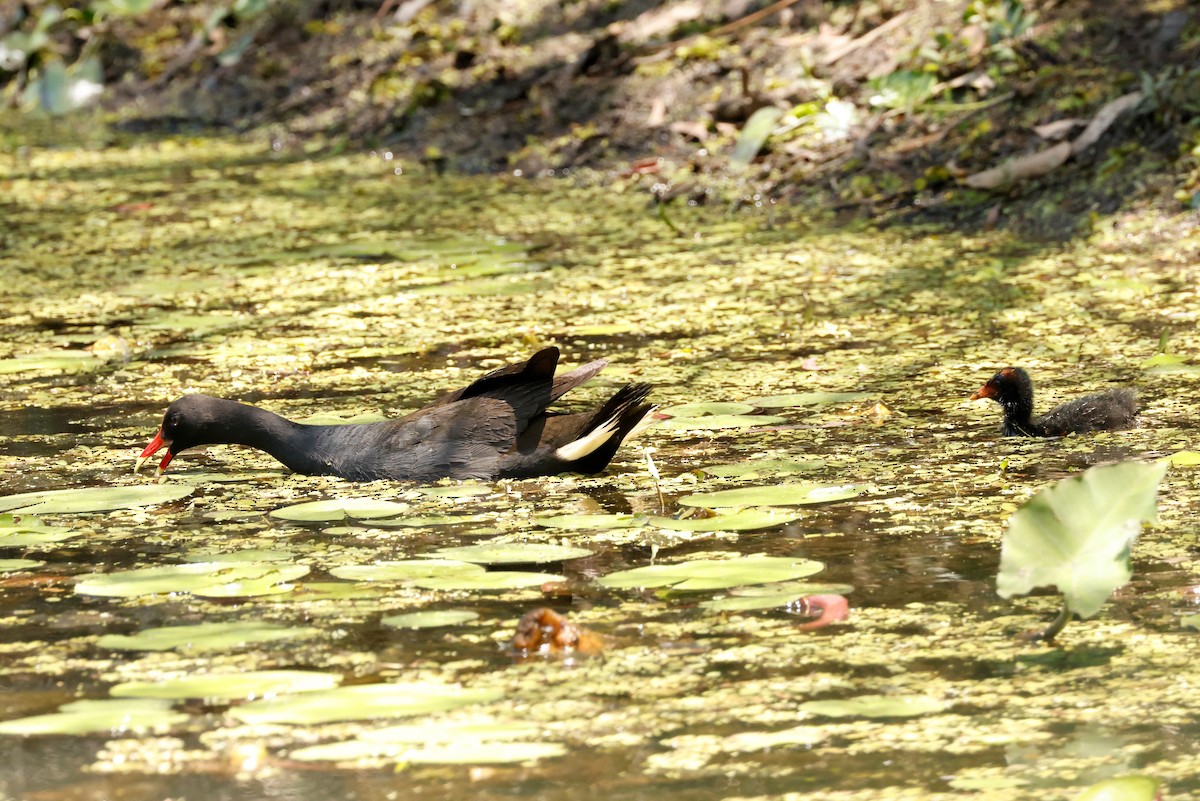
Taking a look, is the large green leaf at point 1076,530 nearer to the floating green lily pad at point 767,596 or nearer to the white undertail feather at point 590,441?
the floating green lily pad at point 767,596

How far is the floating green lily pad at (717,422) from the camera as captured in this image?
4.65 meters

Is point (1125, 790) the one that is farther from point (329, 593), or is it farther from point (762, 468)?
point (762, 468)

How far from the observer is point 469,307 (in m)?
6.44

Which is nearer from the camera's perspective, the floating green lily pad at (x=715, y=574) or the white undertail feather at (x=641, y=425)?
the floating green lily pad at (x=715, y=574)

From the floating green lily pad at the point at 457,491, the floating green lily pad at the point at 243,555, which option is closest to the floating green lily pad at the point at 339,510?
the floating green lily pad at the point at 457,491

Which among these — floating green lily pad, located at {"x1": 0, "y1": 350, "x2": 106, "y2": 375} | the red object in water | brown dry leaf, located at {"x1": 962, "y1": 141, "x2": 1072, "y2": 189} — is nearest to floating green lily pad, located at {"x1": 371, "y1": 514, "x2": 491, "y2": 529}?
the red object in water

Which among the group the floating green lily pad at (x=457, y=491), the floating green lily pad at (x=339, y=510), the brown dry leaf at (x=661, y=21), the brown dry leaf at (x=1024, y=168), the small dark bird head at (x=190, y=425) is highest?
the brown dry leaf at (x=661, y=21)

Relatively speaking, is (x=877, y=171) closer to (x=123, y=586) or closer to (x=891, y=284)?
(x=891, y=284)

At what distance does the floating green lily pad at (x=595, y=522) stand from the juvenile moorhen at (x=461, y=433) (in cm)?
41

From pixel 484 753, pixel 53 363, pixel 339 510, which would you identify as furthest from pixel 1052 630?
pixel 53 363

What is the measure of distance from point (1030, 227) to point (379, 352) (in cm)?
279

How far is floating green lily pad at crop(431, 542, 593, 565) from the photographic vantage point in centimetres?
354

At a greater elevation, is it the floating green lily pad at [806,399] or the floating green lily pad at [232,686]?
the floating green lily pad at [806,399]

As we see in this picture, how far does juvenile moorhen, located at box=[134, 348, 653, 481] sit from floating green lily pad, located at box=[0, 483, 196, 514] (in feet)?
0.91
